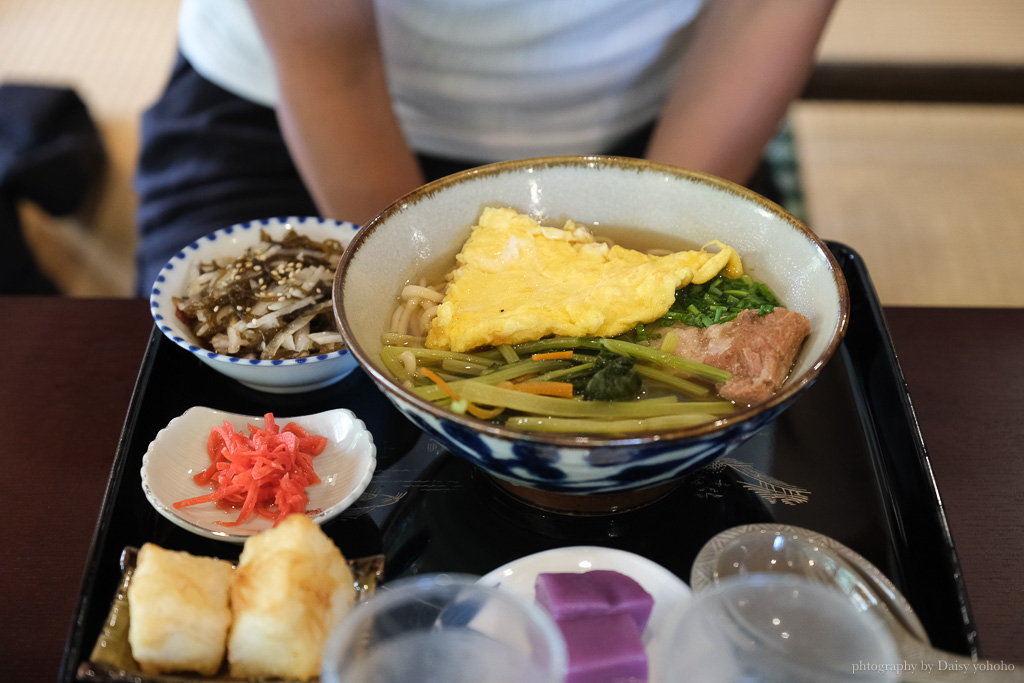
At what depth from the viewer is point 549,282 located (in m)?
1.50

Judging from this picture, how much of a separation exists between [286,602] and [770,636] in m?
0.59

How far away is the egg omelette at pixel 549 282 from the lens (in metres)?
1.39

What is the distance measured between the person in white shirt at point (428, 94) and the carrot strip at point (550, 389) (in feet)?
3.22

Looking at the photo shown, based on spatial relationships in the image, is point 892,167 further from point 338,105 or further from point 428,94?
point 338,105

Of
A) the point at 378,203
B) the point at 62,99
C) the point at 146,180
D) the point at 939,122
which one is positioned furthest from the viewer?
the point at 939,122

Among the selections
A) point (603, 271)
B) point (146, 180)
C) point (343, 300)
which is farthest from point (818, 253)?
point (146, 180)

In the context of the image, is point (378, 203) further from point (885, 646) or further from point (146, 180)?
point (885, 646)

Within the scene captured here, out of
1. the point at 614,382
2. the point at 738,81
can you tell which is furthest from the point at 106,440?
the point at 738,81

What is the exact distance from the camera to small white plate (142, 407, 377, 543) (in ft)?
3.95

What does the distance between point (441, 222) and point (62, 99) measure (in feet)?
9.58

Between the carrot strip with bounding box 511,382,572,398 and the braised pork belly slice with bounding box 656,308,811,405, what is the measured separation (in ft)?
0.77

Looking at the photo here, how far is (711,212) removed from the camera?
1.51 m

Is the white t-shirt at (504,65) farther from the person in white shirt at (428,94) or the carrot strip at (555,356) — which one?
the carrot strip at (555,356)

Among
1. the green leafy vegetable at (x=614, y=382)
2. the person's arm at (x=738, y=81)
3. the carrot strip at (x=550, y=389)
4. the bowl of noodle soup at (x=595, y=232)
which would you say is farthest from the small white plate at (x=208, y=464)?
the person's arm at (x=738, y=81)
